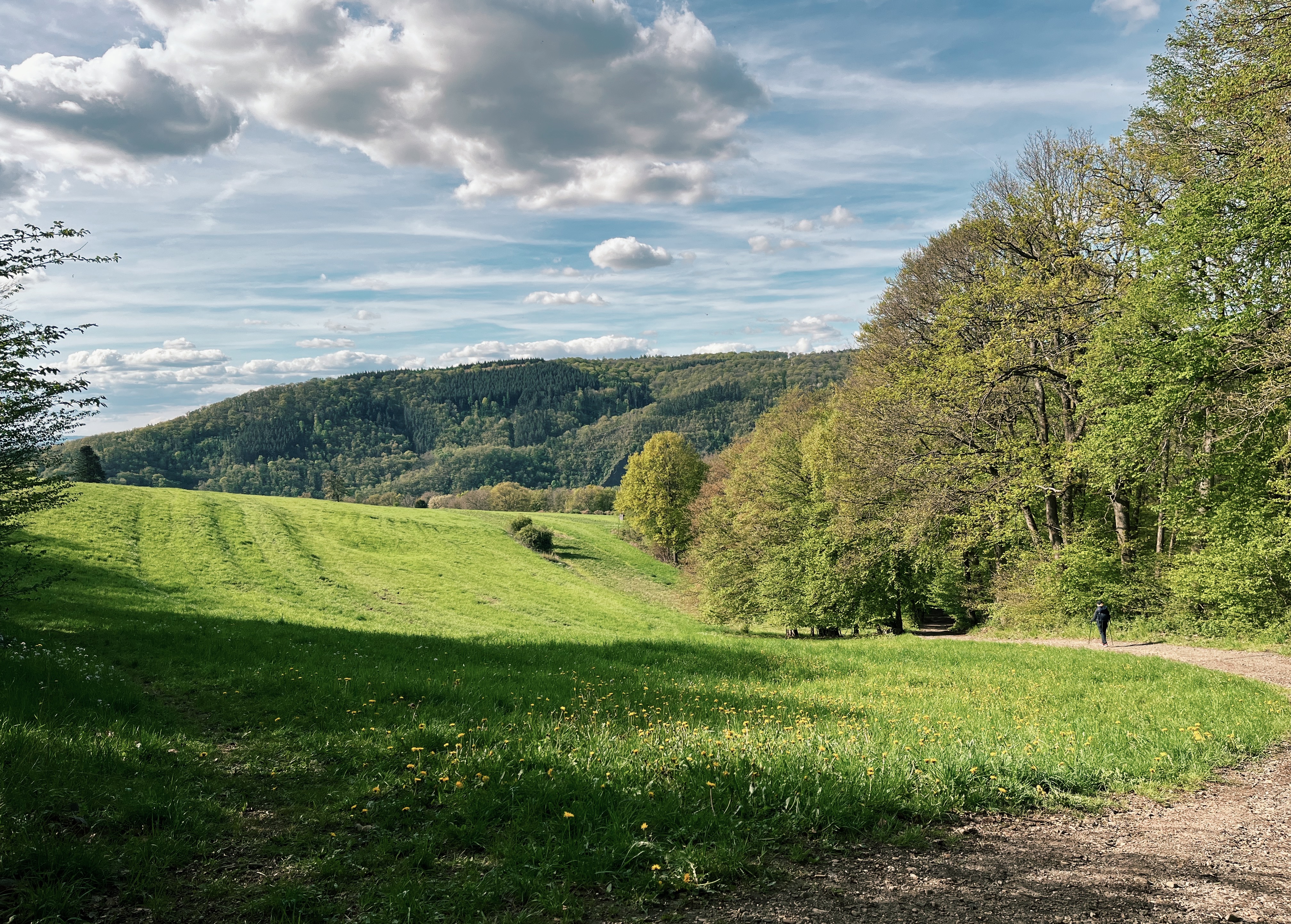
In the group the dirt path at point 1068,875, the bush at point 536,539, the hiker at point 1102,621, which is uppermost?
the dirt path at point 1068,875

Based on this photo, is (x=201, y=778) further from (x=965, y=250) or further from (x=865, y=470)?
(x=965, y=250)

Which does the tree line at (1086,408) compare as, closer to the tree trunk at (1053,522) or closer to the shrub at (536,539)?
the tree trunk at (1053,522)

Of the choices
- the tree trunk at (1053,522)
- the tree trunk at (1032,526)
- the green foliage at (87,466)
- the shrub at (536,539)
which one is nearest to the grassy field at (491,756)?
the tree trunk at (1032,526)

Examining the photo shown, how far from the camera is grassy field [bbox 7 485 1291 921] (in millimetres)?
4547

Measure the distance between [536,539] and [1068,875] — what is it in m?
52.7

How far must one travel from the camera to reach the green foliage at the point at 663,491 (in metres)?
57.9

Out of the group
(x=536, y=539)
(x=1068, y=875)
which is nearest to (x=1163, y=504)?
(x=1068, y=875)

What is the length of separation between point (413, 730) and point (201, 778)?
203 centimetres

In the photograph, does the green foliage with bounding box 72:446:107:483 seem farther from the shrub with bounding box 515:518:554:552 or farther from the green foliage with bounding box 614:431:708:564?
the green foliage with bounding box 614:431:708:564

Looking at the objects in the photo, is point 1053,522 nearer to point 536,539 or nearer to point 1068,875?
point 1068,875

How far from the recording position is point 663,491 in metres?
57.9

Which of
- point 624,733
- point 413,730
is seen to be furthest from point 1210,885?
point 413,730

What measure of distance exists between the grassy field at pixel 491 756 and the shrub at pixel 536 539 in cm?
3837

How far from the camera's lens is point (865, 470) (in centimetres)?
2672
